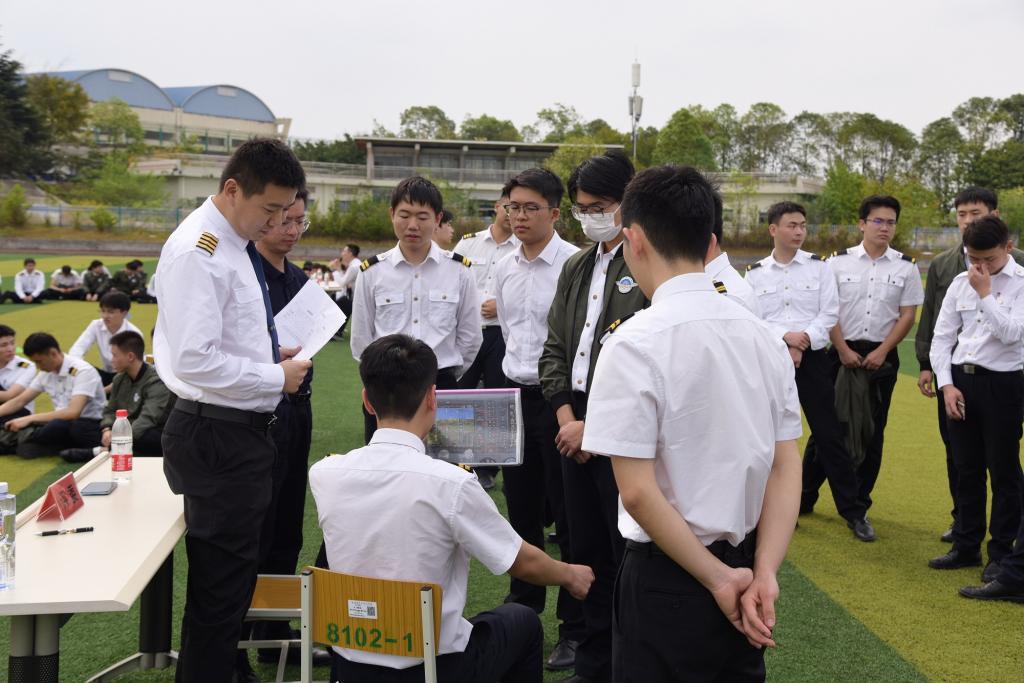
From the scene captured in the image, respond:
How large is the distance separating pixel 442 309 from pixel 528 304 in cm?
65

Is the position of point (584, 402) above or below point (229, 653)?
above

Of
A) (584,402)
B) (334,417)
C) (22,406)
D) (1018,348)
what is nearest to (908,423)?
(1018,348)

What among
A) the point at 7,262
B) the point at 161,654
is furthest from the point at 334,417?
the point at 7,262

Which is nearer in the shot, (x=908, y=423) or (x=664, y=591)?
(x=664, y=591)

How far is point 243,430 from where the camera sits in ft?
8.56

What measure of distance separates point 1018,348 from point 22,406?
22.6ft

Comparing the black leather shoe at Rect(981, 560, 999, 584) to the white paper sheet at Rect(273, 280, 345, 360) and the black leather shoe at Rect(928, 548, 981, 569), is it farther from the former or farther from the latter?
the white paper sheet at Rect(273, 280, 345, 360)

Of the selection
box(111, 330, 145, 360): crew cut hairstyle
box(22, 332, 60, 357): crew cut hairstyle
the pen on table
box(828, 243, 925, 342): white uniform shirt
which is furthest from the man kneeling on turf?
box(22, 332, 60, 357): crew cut hairstyle

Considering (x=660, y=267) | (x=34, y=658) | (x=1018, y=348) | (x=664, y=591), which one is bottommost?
(x=34, y=658)

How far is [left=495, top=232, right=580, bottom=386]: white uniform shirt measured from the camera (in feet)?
12.8

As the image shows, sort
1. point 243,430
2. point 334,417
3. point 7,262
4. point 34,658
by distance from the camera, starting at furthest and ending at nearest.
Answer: point 7,262 → point 334,417 → point 243,430 → point 34,658

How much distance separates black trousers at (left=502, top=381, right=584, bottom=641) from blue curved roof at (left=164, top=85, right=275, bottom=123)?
3351 inches

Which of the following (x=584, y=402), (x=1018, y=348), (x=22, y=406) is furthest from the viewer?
(x=22, y=406)

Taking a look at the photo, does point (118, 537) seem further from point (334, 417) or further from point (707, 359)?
point (334, 417)
